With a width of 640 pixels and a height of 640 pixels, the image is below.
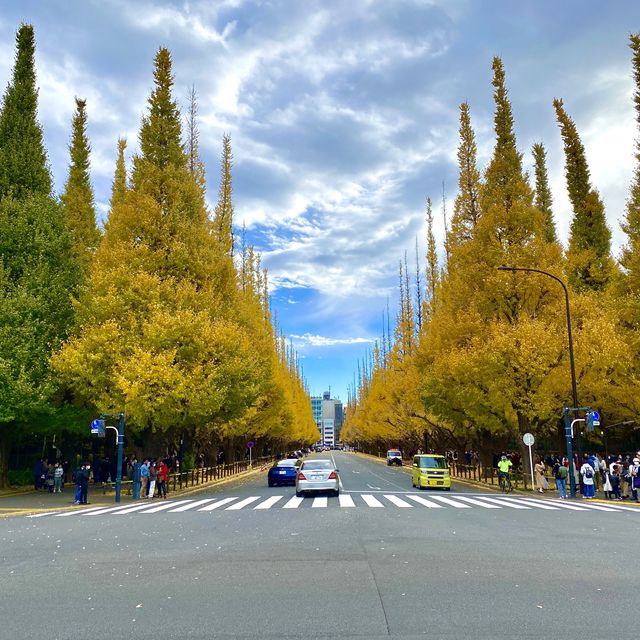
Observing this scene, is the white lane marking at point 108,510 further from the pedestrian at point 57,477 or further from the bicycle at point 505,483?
the bicycle at point 505,483

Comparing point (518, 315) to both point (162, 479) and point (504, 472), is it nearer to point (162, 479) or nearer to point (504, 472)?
point (504, 472)

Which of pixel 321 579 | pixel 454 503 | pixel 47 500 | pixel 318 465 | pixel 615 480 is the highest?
pixel 321 579

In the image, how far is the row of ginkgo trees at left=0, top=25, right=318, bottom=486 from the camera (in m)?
22.2

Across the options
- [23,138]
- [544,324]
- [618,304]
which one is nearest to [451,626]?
[544,324]

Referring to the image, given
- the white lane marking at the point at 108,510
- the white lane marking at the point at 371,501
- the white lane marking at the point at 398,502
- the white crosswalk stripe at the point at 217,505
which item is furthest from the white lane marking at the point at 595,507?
the white lane marking at the point at 108,510

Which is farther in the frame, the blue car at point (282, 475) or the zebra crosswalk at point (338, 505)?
the blue car at point (282, 475)

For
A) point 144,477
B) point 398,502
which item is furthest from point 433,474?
point 144,477

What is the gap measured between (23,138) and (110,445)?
854 inches

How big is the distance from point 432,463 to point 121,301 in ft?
54.9

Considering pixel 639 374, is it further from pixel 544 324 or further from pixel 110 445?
pixel 110 445

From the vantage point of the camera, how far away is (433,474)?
26.1m

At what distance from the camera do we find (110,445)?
38.7 metres

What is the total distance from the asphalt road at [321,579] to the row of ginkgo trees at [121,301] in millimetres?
9675

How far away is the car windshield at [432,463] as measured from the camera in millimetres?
26641
